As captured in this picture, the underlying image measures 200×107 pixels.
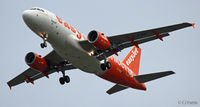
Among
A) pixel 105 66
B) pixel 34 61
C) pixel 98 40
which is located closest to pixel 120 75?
pixel 105 66

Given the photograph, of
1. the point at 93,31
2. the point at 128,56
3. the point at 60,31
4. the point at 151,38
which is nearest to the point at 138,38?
the point at 151,38

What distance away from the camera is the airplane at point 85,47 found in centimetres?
3347

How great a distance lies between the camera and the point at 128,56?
4709cm

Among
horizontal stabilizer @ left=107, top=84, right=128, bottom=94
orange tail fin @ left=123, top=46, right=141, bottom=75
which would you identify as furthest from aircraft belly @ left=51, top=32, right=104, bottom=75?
orange tail fin @ left=123, top=46, right=141, bottom=75

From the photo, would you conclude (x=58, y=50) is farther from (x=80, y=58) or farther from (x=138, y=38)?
(x=138, y=38)

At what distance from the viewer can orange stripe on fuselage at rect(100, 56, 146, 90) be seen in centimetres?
3938

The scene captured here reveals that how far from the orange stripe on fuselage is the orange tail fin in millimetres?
3297

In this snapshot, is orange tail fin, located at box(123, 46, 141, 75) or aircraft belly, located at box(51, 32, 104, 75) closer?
aircraft belly, located at box(51, 32, 104, 75)

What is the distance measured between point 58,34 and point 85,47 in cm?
334

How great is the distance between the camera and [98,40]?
34.2 m

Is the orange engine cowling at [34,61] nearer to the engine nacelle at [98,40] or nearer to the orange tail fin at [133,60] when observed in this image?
the engine nacelle at [98,40]

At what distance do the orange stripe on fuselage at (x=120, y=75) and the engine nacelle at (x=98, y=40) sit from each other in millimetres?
4580

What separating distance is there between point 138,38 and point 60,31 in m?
8.19

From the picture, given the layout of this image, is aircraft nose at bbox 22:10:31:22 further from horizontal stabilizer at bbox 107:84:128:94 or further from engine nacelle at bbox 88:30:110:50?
horizontal stabilizer at bbox 107:84:128:94
